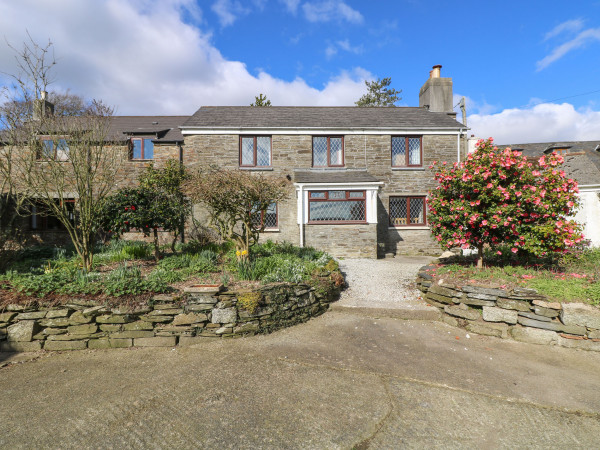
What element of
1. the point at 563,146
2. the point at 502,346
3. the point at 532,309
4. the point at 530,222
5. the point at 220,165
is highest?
the point at 563,146

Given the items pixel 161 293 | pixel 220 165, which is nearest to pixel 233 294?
pixel 161 293

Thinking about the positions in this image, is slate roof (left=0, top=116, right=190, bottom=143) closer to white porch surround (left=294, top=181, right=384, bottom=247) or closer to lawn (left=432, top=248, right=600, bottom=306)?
white porch surround (left=294, top=181, right=384, bottom=247)

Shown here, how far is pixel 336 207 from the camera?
39.4 ft

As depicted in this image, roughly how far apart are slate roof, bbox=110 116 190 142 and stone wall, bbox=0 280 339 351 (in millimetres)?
11166

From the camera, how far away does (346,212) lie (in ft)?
39.4

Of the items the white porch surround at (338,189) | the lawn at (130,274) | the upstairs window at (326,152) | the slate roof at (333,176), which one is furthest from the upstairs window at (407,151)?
the lawn at (130,274)

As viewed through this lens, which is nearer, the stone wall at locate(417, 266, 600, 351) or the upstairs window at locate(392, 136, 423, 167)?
the stone wall at locate(417, 266, 600, 351)

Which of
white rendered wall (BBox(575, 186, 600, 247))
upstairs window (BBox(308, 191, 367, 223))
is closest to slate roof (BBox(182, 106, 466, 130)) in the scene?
upstairs window (BBox(308, 191, 367, 223))

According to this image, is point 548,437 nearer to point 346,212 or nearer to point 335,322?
point 335,322

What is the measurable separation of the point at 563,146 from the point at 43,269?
33.4 meters

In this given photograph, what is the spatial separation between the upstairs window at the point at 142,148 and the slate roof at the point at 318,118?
258 cm

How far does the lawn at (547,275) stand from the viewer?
4.87 m

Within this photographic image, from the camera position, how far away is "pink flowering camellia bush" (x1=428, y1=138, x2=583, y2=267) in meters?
5.70

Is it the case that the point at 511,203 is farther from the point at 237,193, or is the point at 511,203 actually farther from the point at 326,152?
the point at 326,152
